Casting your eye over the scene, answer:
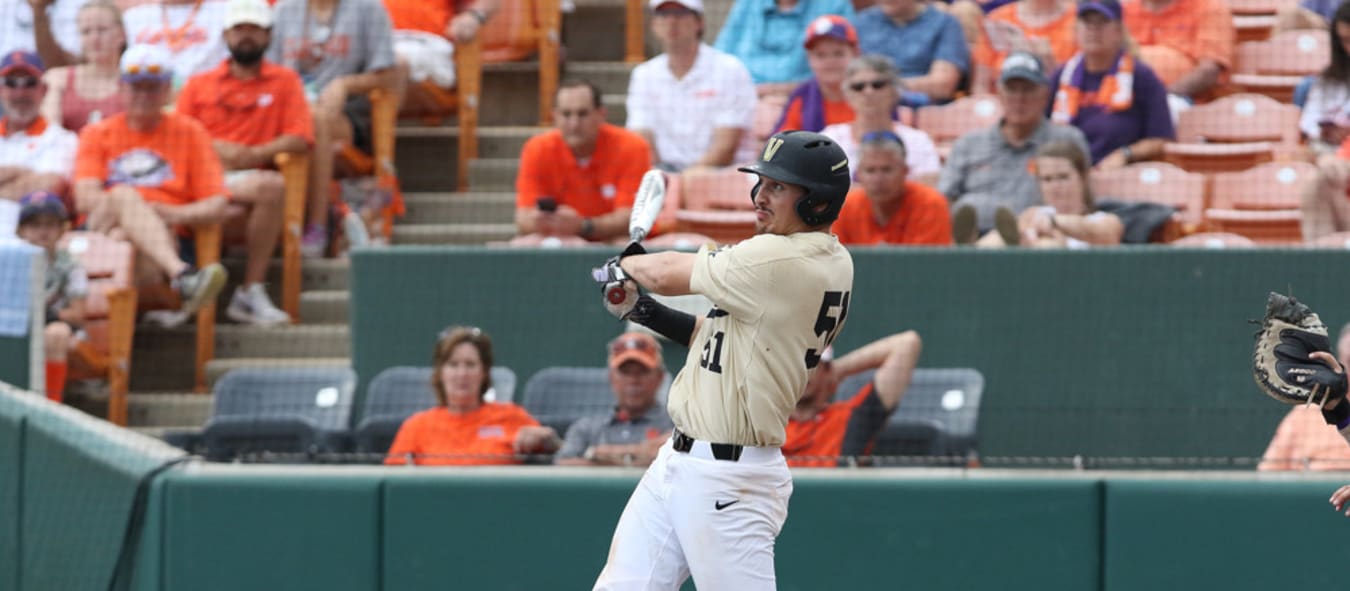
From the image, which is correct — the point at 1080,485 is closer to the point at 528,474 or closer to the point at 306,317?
the point at 528,474

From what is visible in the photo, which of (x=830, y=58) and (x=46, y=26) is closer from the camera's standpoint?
(x=830, y=58)

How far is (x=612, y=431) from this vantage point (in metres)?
6.91

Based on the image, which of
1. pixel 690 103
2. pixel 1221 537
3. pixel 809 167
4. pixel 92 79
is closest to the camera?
pixel 809 167

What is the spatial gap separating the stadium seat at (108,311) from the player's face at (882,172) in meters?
3.25

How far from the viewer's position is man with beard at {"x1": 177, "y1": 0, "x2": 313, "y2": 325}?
8.61m

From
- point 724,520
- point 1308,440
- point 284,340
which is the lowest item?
point 284,340

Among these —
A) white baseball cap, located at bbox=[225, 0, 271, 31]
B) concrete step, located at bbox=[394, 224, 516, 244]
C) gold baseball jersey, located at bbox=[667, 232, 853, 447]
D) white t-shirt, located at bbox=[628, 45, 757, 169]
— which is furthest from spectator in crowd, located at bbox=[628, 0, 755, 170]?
gold baseball jersey, located at bbox=[667, 232, 853, 447]

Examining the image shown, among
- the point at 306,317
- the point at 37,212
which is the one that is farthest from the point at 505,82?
the point at 37,212

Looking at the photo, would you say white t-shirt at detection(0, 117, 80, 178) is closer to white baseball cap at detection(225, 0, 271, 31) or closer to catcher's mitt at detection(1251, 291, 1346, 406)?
white baseball cap at detection(225, 0, 271, 31)

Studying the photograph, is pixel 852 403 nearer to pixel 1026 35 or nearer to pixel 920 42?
pixel 920 42

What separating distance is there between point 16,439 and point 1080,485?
11.7 ft

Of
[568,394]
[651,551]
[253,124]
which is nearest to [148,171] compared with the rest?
[253,124]

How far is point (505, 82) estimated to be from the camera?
10070 millimetres

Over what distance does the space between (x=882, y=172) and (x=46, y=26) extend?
4.91 metres
